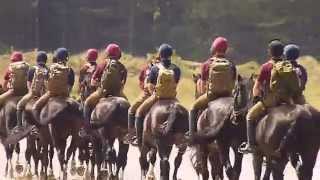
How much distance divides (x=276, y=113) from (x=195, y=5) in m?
41.7

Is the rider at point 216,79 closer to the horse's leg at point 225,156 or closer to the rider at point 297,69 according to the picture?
the horse's leg at point 225,156

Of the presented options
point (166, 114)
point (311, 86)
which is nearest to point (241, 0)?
point (311, 86)

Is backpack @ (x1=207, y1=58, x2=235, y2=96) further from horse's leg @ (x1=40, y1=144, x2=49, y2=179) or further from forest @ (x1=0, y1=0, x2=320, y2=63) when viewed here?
forest @ (x1=0, y1=0, x2=320, y2=63)

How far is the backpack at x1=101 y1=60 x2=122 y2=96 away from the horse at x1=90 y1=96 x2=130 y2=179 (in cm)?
21

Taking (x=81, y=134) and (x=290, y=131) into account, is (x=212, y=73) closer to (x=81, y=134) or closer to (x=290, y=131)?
(x=290, y=131)

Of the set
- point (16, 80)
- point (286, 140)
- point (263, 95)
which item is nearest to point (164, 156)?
point (263, 95)

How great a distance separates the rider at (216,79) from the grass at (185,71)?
24361 millimetres

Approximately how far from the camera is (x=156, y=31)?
55094 mm

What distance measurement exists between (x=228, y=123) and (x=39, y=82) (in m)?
5.56

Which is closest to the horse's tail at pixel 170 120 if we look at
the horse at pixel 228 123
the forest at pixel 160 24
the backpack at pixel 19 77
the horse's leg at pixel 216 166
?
the horse at pixel 228 123

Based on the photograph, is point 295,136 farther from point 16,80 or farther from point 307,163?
point 16,80

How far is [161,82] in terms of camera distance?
15383 mm

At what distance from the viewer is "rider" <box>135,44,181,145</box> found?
15422 mm

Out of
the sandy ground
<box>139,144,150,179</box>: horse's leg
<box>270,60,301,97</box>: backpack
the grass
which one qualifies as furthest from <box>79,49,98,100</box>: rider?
the grass
